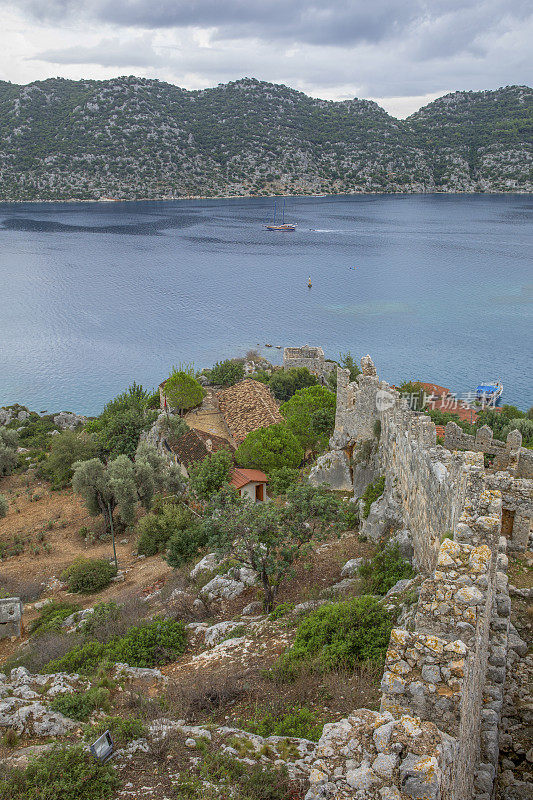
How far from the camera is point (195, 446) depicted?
32.4 m

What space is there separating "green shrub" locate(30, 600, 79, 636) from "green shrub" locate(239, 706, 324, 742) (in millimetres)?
10367

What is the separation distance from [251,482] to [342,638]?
54.8ft

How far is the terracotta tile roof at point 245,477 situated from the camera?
25875mm

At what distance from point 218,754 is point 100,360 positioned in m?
60.5

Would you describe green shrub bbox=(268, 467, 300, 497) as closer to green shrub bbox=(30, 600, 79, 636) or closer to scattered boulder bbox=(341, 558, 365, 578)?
scattered boulder bbox=(341, 558, 365, 578)

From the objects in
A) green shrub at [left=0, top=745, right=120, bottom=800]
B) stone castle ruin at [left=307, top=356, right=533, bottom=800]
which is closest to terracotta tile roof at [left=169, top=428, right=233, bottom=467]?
stone castle ruin at [left=307, top=356, right=533, bottom=800]

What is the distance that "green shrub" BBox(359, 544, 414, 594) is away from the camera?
1185cm

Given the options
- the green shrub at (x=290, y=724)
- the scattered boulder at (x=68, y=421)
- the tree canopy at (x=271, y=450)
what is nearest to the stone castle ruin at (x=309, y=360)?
the scattered boulder at (x=68, y=421)

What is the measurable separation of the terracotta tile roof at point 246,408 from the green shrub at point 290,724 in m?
24.8

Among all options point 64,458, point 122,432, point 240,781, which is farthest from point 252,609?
point 122,432

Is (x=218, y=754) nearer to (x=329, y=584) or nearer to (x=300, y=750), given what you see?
(x=300, y=750)

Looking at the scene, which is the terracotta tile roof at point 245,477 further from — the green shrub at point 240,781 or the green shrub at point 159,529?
the green shrub at point 240,781

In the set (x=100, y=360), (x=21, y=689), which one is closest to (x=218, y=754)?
(x=21, y=689)

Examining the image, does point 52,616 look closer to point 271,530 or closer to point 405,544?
point 271,530
